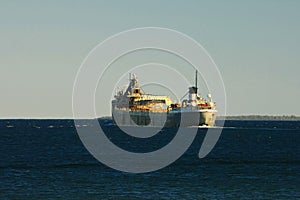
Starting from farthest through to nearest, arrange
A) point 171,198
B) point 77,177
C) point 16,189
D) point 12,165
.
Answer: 1. point 12,165
2. point 77,177
3. point 16,189
4. point 171,198

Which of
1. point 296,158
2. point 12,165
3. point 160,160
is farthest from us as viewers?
point 296,158

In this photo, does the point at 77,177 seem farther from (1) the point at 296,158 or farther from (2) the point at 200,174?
(1) the point at 296,158

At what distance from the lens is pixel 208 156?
11156cm

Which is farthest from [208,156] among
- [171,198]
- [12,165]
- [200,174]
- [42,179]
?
[171,198]

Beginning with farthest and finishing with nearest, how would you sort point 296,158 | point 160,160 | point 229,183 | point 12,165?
point 296,158 < point 160,160 < point 12,165 < point 229,183

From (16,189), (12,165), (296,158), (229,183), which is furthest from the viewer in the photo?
(296,158)

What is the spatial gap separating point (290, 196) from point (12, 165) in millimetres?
46540

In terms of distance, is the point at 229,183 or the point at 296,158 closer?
the point at 229,183

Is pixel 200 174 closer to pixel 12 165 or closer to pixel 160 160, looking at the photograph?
pixel 160 160

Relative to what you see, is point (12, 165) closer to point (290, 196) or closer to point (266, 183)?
point (266, 183)

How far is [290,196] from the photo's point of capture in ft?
201

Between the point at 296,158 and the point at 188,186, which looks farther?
the point at 296,158

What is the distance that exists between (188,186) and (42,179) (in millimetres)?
18539

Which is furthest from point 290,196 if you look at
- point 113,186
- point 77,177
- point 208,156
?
point 208,156
